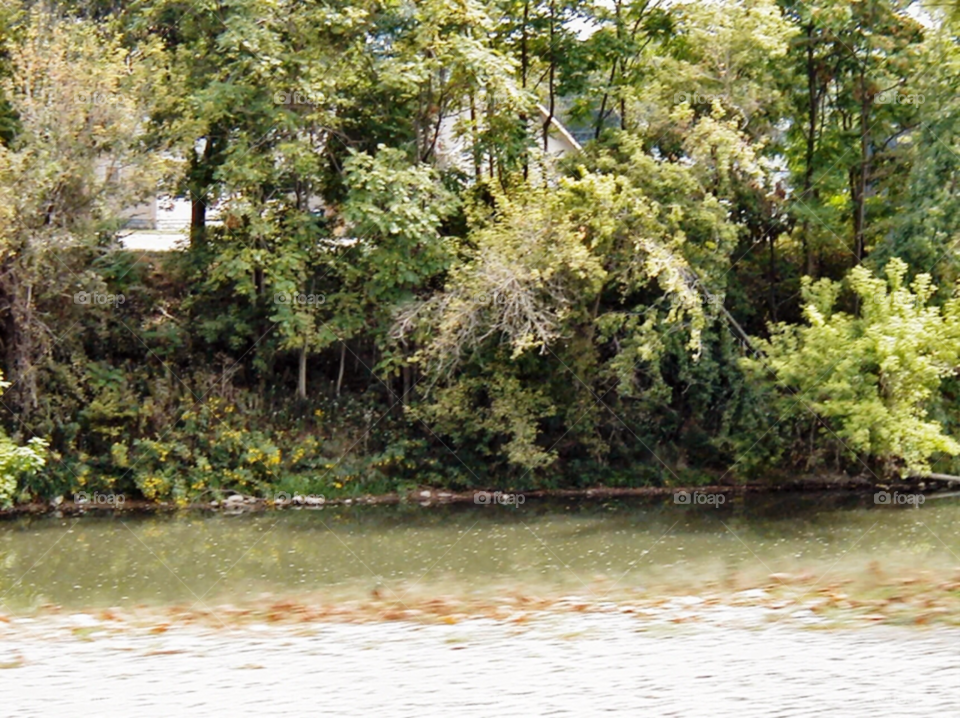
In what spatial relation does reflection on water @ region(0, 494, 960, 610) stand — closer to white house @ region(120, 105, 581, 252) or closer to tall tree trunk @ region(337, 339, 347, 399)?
tall tree trunk @ region(337, 339, 347, 399)

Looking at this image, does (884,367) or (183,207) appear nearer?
(884,367)

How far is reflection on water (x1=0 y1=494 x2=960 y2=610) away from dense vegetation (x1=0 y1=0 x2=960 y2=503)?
1326mm

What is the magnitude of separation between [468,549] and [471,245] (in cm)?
715

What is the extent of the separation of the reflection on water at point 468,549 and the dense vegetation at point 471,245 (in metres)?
1.33

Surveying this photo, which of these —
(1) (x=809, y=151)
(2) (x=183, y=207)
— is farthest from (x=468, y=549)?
(2) (x=183, y=207)

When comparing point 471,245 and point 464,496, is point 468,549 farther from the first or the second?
point 471,245

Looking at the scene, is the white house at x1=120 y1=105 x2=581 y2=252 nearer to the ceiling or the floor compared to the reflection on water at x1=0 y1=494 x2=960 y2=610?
nearer to the ceiling

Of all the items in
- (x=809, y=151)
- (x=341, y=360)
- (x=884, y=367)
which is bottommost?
(x=884, y=367)

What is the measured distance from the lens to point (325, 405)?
24109mm

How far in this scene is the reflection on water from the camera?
13281mm

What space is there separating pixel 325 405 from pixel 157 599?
11509 mm

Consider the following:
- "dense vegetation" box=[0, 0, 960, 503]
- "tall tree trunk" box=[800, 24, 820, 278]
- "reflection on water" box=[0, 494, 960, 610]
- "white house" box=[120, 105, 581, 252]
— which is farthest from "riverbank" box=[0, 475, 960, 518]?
"white house" box=[120, 105, 581, 252]

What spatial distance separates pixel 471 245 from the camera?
22359 mm

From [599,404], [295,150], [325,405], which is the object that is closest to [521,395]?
[599,404]
